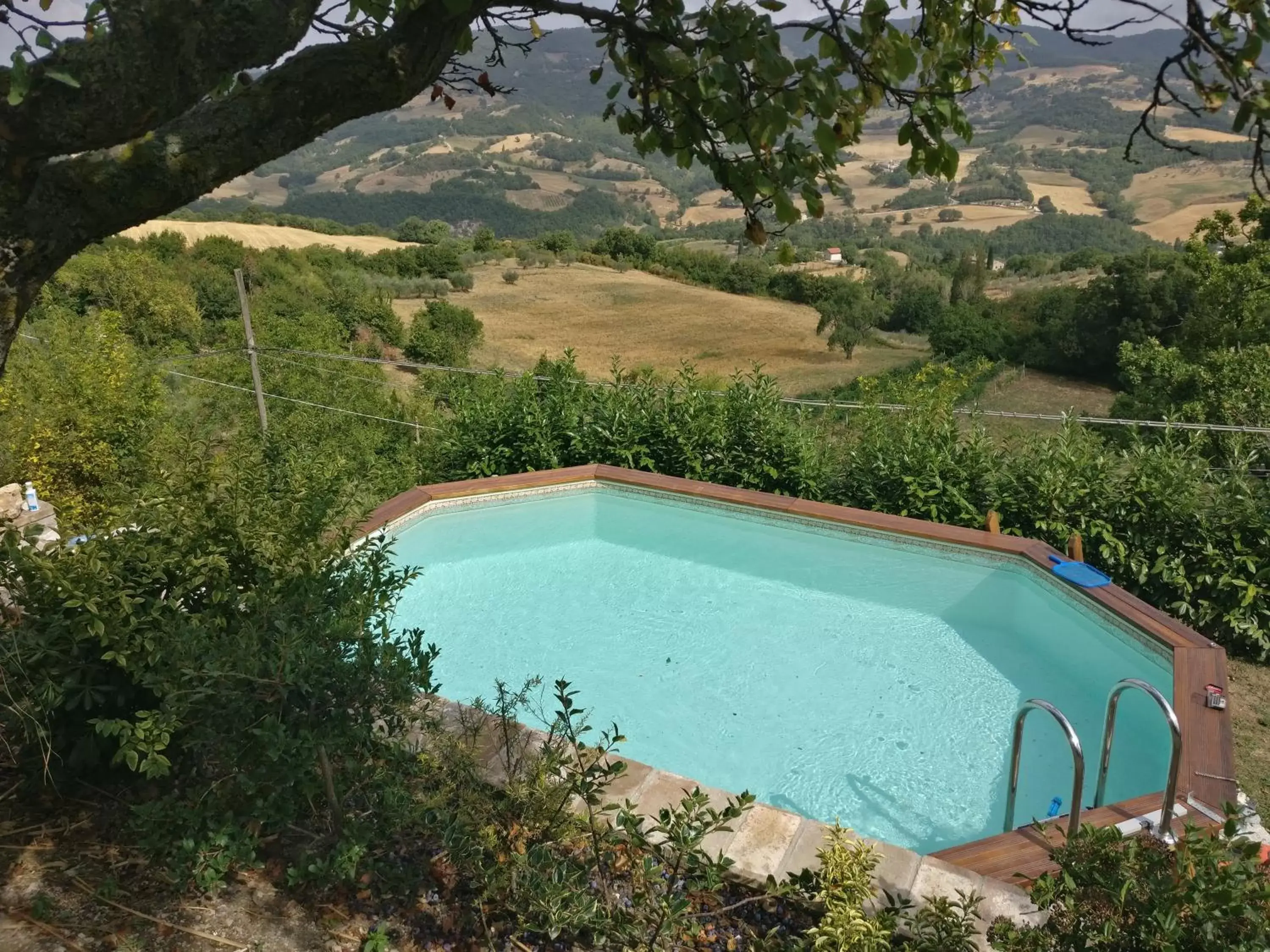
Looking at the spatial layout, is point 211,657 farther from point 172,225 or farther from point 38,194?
point 172,225

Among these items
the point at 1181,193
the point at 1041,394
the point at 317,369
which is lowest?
the point at 1041,394

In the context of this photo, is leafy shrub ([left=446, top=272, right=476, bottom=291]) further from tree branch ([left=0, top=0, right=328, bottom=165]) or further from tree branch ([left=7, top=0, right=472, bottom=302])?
tree branch ([left=0, top=0, right=328, bottom=165])

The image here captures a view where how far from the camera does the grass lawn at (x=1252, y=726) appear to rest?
3.62 meters

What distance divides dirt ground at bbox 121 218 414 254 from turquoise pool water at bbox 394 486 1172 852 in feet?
91.5

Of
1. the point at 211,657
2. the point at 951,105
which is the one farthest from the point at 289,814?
the point at 951,105

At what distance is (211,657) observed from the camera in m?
1.88

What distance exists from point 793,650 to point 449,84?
152 inches

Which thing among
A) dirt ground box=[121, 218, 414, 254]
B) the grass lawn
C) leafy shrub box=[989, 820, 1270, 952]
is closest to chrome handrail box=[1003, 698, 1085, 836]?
leafy shrub box=[989, 820, 1270, 952]

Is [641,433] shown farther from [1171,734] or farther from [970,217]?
[970,217]

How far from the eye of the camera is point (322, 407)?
9375 millimetres

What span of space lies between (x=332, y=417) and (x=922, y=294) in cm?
3465

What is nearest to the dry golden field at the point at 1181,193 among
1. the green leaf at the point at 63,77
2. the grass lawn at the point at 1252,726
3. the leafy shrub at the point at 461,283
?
the leafy shrub at the point at 461,283

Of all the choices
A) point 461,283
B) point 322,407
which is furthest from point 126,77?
point 461,283

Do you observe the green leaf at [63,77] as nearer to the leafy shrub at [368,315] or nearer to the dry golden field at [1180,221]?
the leafy shrub at [368,315]
